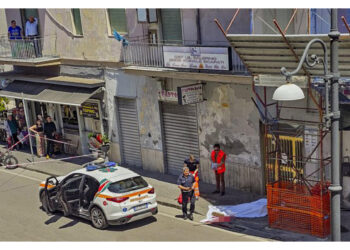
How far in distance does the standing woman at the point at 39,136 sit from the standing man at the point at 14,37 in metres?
2.92

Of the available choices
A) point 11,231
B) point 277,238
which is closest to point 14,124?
point 11,231

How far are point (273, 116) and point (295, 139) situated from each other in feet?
2.90

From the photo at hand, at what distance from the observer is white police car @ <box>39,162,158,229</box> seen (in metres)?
14.9

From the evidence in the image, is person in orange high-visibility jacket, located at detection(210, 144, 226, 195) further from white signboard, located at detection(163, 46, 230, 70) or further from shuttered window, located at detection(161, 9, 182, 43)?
shuttered window, located at detection(161, 9, 182, 43)

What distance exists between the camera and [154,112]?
20.3 m

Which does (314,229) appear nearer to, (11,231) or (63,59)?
(11,231)

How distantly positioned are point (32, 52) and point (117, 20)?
4.37m

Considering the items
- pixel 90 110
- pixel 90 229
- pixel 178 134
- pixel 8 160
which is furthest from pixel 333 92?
pixel 8 160

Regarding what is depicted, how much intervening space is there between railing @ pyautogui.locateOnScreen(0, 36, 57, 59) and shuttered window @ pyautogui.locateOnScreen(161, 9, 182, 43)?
5.87 m

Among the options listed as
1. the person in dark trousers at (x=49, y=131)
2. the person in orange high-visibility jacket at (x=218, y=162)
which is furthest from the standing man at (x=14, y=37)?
the person in orange high-visibility jacket at (x=218, y=162)

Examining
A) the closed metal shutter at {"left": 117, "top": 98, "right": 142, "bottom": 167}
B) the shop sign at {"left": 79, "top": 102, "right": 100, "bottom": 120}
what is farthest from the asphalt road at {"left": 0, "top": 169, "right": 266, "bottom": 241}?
the shop sign at {"left": 79, "top": 102, "right": 100, "bottom": 120}

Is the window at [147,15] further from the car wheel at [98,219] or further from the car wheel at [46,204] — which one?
the car wheel at [98,219]

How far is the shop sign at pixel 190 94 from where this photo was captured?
1784cm

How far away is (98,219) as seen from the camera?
15430mm
